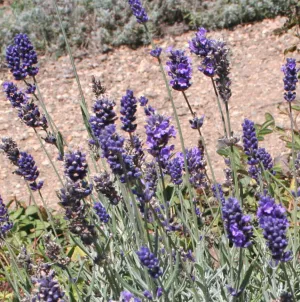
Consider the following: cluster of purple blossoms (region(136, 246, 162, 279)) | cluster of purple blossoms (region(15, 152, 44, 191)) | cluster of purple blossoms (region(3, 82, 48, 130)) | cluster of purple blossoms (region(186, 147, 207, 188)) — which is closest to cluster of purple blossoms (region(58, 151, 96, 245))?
cluster of purple blossoms (region(136, 246, 162, 279))

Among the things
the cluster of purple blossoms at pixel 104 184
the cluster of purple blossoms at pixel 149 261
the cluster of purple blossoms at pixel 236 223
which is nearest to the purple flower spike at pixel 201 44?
the cluster of purple blossoms at pixel 104 184

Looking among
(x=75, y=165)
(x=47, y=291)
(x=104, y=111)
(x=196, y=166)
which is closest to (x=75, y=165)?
(x=75, y=165)

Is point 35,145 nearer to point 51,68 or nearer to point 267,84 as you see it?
point 51,68

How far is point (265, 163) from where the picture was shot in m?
3.32

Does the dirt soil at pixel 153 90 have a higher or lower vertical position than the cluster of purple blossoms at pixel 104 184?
lower

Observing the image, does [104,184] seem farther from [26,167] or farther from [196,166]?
[196,166]

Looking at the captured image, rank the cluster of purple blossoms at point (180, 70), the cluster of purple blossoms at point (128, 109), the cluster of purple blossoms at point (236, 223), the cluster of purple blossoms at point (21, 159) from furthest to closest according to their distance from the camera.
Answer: the cluster of purple blossoms at point (21, 159)
the cluster of purple blossoms at point (180, 70)
the cluster of purple blossoms at point (128, 109)
the cluster of purple blossoms at point (236, 223)

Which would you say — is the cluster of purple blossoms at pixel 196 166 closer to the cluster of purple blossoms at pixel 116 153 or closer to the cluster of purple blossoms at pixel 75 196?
the cluster of purple blossoms at pixel 116 153

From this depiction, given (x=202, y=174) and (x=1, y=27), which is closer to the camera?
(x=202, y=174)

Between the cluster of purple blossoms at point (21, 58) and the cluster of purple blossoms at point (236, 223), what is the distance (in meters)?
1.49

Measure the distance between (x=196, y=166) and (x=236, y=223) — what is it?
116 centimetres

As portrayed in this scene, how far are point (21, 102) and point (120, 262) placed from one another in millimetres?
904

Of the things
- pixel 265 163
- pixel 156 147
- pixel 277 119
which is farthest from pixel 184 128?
pixel 156 147

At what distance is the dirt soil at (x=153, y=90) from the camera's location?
18.4 ft
